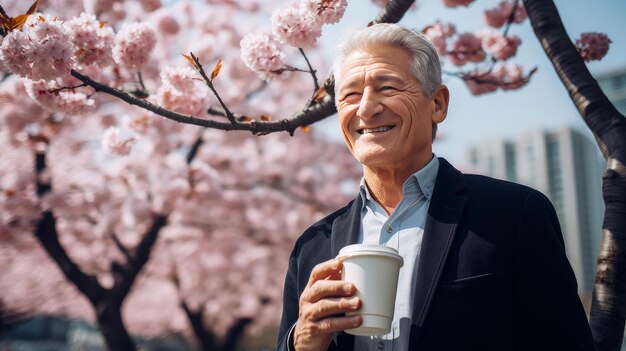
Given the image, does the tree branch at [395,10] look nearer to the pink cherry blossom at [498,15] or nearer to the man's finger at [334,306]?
the man's finger at [334,306]

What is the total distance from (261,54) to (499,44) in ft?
9.05

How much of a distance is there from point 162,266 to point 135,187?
5.84m

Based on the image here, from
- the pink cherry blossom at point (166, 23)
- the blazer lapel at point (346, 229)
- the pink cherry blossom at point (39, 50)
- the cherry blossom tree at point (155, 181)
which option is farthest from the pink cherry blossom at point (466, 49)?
the pink cherry blossom at point (166, 23)

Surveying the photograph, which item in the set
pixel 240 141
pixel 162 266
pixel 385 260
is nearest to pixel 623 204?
pixel 385 260

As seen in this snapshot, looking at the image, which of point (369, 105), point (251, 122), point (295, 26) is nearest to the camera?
point (369, 105)

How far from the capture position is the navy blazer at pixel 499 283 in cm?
162

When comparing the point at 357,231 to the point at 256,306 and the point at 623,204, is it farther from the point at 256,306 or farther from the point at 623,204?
the point at 256,306

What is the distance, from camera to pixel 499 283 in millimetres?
1651

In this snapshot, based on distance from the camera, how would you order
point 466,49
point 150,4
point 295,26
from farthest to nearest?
1. point 150,4
2. point 466,49
3. point 295,26

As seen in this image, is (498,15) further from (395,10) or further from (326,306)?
(326,306)

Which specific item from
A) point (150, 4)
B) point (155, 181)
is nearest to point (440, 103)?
point (150, 4)

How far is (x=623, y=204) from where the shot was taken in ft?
7.63

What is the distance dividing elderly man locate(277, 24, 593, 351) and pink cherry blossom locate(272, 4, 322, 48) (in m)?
1.42

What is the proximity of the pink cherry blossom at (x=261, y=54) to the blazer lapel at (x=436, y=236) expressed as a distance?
5.73 feet
